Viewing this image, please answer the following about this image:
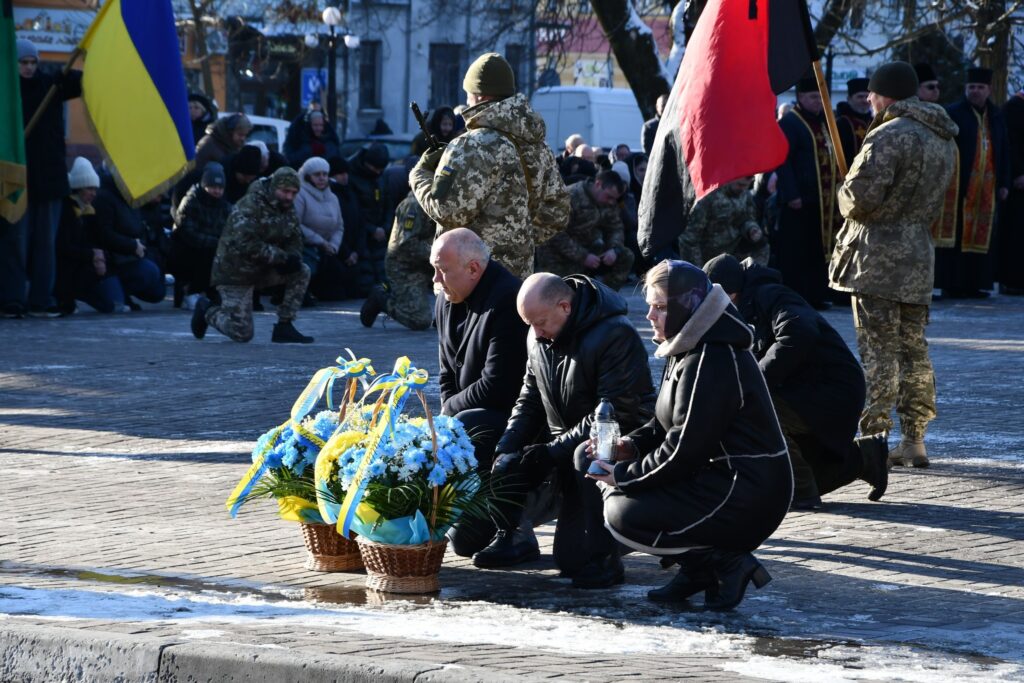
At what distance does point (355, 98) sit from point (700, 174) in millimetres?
47959

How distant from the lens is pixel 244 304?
1553 cm

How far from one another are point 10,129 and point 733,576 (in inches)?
254

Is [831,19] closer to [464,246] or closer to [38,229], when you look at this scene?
[38,229]

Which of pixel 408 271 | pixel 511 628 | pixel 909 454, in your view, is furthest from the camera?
pixel 408 271

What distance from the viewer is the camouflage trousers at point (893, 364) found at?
956 cm

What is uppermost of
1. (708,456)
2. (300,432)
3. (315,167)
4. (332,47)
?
(332,47)

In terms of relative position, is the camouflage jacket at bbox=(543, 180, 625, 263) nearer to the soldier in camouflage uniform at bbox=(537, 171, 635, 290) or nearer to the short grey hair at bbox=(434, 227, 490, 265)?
the soldier in camouflage uniform at bbox=(537, 171, 635, 290)

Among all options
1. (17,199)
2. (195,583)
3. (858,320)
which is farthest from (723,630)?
(17,199)

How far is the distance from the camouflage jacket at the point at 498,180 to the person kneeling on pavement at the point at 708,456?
296 cm

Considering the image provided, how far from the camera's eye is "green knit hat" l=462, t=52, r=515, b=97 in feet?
31.3

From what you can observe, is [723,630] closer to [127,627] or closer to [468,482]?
[468,482]

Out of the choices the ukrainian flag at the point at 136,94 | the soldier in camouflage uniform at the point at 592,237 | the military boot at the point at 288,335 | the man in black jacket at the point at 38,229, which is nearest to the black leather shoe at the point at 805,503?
the ukrainian flag at the point at 136,94

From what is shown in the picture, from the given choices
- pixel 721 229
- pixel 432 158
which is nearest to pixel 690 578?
pixel 432 158

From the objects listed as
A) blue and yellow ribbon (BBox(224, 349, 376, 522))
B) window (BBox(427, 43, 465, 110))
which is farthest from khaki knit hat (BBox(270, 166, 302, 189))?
window (BBox(427, 43, 465, 110))
